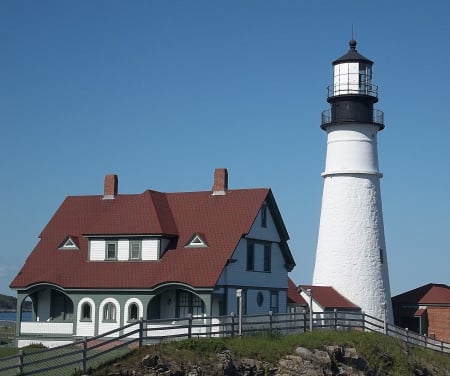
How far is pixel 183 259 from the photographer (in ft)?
120

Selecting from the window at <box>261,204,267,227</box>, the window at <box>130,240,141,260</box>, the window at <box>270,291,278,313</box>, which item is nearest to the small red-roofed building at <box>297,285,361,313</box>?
the window at <box>270,291,278,313</box>

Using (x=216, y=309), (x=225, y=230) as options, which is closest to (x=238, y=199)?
(x=225, y=230)

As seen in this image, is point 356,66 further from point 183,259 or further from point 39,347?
point 39,347

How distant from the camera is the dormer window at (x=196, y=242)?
122 ft

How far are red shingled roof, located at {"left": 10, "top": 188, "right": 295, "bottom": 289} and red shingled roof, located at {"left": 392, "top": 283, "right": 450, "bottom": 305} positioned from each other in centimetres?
958

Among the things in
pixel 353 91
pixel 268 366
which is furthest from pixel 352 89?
pixel 268 366

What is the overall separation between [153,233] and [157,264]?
1.31 meters

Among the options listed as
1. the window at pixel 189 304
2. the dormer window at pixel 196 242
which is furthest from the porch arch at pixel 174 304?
the dormer window at pixel 196 242

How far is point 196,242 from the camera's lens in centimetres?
3725

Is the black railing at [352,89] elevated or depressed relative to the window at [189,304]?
elevated

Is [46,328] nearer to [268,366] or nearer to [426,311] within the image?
[268,366]

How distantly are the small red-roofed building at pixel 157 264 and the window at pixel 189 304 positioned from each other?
4cm

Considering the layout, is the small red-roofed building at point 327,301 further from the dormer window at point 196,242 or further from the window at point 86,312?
the window at point 86,312

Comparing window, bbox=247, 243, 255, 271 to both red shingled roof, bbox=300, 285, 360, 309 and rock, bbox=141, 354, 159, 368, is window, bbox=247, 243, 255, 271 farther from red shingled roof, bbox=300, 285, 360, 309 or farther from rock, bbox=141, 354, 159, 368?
rock, bbox=141, 354, 159, 368
